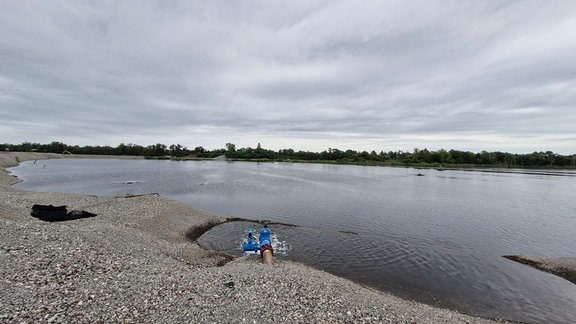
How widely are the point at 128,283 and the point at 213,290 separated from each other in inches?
102

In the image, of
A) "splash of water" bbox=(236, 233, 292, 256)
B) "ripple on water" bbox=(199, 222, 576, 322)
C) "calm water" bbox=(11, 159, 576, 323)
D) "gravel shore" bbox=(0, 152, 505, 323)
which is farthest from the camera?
"splash of water" bbox=(236, 233, 292, 256)

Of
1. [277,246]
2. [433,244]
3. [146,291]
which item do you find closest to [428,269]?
[433,244]

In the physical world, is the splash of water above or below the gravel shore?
below

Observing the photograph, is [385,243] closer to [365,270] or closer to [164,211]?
[365,270]

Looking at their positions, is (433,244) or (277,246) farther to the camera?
(433,244)

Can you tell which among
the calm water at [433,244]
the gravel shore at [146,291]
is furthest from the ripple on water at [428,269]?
the gravel shore at [146,291]

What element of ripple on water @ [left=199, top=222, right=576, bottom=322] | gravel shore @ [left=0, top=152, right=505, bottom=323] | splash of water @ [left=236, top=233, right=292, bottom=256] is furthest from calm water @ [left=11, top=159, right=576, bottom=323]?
gravel shore @ [left=0, top=152, right=505, bottom=323]

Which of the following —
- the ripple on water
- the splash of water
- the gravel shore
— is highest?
the gravel shore

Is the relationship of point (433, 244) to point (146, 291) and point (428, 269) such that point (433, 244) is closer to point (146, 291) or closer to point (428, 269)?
point (428, 269)

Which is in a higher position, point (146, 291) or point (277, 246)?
point (146, 291)

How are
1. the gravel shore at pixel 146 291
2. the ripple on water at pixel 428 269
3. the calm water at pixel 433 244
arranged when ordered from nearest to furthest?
1. the gravel shore at pixel 146 291
2. the ripple on water at pixel 428 269
3. the calm water at pixel 433 244

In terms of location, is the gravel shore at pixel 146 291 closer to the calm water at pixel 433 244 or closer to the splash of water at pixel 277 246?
the calm water at pixel 433 244

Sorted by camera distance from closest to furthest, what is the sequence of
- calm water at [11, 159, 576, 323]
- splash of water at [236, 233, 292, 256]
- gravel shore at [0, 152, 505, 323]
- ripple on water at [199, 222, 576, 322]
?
1. gravel shore at [0, 152, 505, 323]
2. ripple on water at [199, 222, 576, 322]
3. calm water at [11, 159, 576, 323]
4. splash of water at [236, 233, 292, 256]

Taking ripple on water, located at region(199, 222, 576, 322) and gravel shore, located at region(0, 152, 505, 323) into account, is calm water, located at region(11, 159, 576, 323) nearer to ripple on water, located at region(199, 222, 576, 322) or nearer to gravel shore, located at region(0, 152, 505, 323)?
ripple on water, located at region(199, 222, 576, 322)
